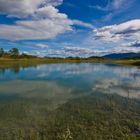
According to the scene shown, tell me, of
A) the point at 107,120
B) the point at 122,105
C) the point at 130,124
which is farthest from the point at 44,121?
the point at 122,105

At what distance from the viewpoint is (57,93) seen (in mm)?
26047

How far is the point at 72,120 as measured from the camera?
15156 mm

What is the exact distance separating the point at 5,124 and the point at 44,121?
2.87 metres

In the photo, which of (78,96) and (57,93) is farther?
(57,93)

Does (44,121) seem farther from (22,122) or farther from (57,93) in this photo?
(57,93)

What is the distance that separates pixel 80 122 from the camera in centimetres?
1469

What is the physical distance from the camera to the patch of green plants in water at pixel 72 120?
40.0ft

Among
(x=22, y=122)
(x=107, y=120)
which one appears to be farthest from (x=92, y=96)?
(x=22, y=122)

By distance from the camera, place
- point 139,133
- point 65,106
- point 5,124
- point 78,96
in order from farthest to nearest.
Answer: point 78,96 → point 65,106 → point 5,124 → point 139,133

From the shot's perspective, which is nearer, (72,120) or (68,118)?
(72,120)

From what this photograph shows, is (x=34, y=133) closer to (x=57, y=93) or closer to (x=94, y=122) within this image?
(x=94, y=122)

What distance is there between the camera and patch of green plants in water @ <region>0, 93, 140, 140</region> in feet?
40.0

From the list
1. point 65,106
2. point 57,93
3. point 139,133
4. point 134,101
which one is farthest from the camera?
point 57,93

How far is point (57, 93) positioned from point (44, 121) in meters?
11.1
